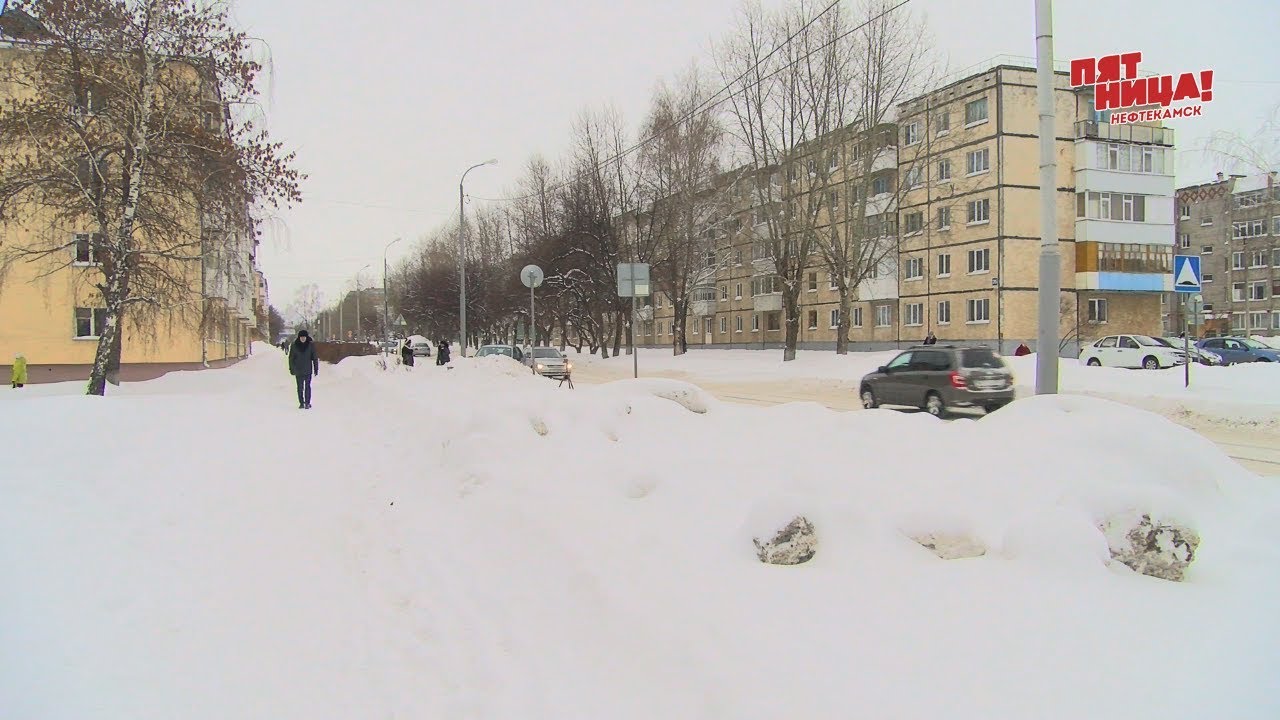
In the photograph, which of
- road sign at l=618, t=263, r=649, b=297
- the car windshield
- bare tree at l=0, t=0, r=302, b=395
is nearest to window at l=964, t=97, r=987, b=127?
the car windshield

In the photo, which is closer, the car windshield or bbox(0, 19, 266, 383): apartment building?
the car windshield

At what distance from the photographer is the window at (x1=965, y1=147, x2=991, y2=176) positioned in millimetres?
42719

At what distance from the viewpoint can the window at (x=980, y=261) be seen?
4238cm

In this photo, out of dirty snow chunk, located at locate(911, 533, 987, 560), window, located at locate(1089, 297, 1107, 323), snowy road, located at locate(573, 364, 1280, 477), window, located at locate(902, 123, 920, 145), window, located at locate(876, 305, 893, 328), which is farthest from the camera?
window, located at locate(876, 305, 893, 328)

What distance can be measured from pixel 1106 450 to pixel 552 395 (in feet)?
20.9

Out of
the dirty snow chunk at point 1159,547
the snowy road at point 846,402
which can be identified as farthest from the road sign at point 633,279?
the dirty snow chunk at point 1159,547

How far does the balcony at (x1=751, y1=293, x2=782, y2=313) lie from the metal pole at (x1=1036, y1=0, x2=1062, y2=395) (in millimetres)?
46077

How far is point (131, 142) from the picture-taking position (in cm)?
1691

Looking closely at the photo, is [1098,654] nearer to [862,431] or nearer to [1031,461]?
[1031,461]

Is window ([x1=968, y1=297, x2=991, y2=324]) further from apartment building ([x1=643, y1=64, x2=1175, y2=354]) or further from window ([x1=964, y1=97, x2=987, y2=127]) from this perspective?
window ([x1=964, y1=97, x2=987, y2=127])

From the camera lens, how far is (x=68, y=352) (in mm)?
26562

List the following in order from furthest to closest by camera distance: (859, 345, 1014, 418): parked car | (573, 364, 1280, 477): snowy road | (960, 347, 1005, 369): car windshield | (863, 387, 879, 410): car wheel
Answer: (863, 387, 879, 410): car wheel
(960, 347, 1005, 369): car windshield
(859, 345, 1014, 418): parked car
(573, 364, 1280, 477): snowy road

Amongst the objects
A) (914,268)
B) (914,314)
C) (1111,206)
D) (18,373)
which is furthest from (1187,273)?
(1111,206)

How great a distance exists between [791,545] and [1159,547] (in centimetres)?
203
